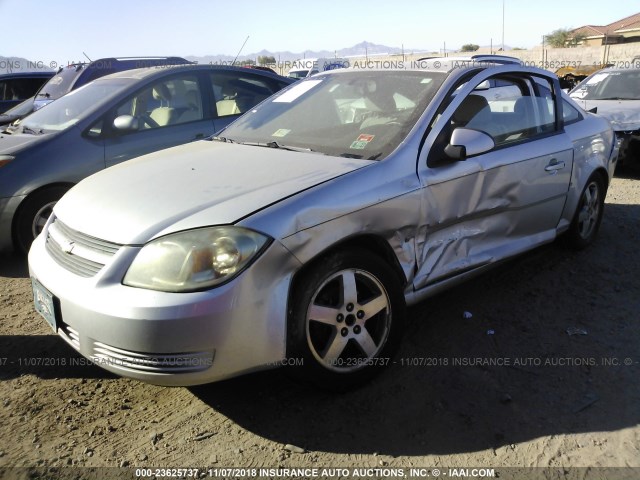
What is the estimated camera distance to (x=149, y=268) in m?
2.38

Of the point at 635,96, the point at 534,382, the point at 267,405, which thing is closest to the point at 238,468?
the point at 267,405

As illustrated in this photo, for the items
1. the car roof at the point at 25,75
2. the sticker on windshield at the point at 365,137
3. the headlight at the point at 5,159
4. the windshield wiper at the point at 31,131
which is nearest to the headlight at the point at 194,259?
the sticker on windshield at the point at 365,137

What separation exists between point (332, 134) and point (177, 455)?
1.98 meters

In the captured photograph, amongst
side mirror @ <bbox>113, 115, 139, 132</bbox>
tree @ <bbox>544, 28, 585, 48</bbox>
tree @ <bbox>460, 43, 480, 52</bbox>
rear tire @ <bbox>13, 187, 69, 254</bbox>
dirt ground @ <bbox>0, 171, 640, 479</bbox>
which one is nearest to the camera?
dirt ground @ <bbox>0, 171, 640, 479</bbox>

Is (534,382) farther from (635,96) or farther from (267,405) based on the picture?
(635,96)

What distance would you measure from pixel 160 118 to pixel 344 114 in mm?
2466

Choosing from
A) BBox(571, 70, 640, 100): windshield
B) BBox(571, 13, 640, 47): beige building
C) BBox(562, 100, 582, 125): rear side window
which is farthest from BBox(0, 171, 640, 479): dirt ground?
BBox(571, 13, 640, 47): beige building

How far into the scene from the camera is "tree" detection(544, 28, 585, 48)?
44.4 m

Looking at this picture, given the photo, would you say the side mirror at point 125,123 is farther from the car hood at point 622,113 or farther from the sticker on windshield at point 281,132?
the car hood at point 622,113

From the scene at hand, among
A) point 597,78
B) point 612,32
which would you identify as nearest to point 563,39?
point 612,32

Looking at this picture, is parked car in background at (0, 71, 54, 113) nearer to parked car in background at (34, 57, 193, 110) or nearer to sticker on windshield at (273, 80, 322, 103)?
parked car in background at (34, 57, 193, 110)

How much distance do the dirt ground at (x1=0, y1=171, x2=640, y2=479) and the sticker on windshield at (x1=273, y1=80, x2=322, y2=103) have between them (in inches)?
67.4

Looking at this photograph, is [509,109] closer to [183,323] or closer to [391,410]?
[391,410]

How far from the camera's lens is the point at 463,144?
3.17 meters
